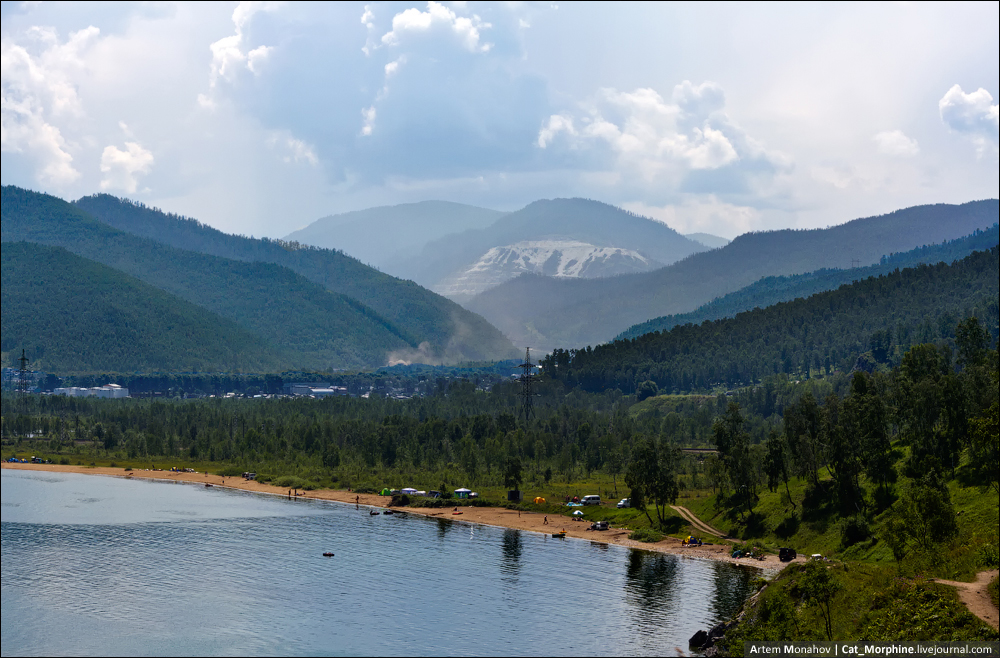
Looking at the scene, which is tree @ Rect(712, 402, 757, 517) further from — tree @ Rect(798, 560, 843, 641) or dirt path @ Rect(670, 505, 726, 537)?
tree @ Rect(798, 560, 843, 641)

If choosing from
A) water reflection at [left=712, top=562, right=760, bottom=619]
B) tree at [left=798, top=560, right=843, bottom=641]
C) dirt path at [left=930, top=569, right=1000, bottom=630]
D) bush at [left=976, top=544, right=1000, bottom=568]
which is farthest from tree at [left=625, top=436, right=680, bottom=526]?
dirt path at [left=930, top=569, right=1000, bottom=630]

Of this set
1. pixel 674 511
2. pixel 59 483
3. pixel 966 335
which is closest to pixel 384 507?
pixel 674 511

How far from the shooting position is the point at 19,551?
123 meters

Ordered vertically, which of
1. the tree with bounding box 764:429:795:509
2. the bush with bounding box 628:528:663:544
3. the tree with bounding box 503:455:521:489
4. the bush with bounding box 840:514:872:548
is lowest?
the bush with bounding box 628:528:663:544

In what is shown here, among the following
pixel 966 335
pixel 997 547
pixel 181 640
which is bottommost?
pixel 181 640

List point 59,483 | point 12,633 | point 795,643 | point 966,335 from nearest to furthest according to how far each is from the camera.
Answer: point 795,643 → point 12,633 → point 966,335 → point 59,483

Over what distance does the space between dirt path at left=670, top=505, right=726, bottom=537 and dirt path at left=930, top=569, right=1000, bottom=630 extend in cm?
5855

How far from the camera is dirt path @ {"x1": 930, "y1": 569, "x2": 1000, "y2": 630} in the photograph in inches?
2840

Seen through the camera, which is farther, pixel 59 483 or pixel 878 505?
pixel 59 483

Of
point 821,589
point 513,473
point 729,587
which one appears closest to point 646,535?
point 729,587

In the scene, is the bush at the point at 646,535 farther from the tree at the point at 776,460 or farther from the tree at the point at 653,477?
the tree at the point at 776,460

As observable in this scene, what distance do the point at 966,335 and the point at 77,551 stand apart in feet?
459

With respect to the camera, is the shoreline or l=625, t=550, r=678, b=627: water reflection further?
the shoreline

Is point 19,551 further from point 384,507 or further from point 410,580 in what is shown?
point 384,507
